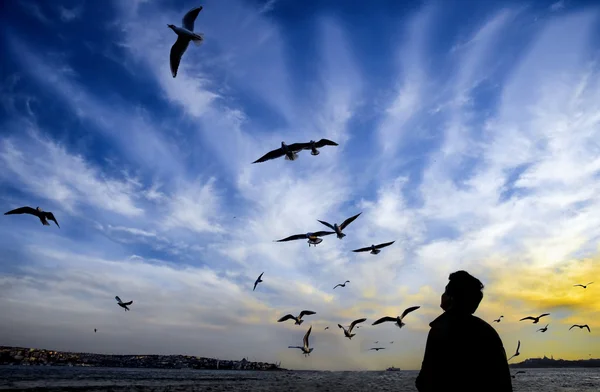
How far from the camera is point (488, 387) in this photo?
3.33 metres

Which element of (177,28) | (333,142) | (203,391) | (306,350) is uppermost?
(177,28)

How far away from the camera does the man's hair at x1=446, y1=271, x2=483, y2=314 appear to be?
3602 millimetres

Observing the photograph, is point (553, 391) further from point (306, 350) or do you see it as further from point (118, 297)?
point (118, 297)

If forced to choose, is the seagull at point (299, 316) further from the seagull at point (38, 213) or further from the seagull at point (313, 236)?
the seagull at point (38, 213)

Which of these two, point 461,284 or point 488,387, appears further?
point 461,284

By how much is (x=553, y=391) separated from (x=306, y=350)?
2252 centimetres

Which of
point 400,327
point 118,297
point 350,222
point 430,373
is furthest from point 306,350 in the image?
point 430,373

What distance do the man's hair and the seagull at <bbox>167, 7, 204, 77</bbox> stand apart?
13007 millimetres

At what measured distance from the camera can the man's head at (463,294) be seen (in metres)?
3.60

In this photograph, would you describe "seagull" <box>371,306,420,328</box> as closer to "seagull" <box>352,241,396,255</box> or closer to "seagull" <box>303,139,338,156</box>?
"seagull" <box>352,241,396,255</box>

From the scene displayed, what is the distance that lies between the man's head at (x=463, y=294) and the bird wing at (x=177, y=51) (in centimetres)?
1318

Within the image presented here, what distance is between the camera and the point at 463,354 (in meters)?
3.39

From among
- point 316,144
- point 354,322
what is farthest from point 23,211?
point 354,322

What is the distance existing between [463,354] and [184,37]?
566 inches
